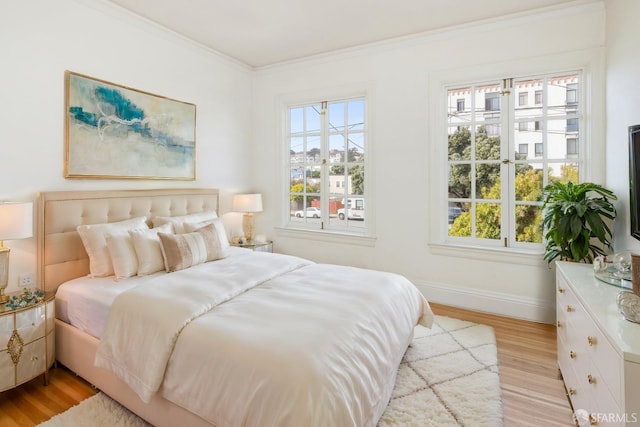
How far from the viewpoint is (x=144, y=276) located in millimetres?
2619

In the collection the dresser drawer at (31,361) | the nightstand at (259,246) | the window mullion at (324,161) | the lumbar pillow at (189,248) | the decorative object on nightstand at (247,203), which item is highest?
the window mullion at (324,161)

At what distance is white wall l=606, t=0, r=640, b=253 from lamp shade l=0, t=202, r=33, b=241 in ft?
13.2

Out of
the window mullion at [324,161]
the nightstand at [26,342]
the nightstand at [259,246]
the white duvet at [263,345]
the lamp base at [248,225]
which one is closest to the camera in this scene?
the white duvet at [263,345]

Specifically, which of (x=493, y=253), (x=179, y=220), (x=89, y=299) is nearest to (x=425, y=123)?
(x=493, y=253)

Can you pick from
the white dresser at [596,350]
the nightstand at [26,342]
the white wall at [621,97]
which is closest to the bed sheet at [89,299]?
the nightstand at [26,342]

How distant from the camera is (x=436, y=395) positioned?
2.09 meters

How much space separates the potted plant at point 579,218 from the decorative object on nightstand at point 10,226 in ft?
12.6

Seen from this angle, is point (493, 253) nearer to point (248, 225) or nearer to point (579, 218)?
point (579, 218)

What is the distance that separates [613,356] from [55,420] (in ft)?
9.03

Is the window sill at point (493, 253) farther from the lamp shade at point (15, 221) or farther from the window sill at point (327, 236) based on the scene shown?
the lamp shade at point (15, 221)

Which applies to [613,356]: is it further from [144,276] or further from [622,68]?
[144,276]

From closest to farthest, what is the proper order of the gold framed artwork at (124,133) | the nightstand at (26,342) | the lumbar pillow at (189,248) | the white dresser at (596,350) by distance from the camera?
the white dresser at (596,350) → the nightstand at (26,342) → the lumbar pillow at (189,248) → the gold framed artwork at (124,133)

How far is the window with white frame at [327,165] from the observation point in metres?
4.21

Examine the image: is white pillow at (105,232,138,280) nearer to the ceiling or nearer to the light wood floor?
the light wood floor
